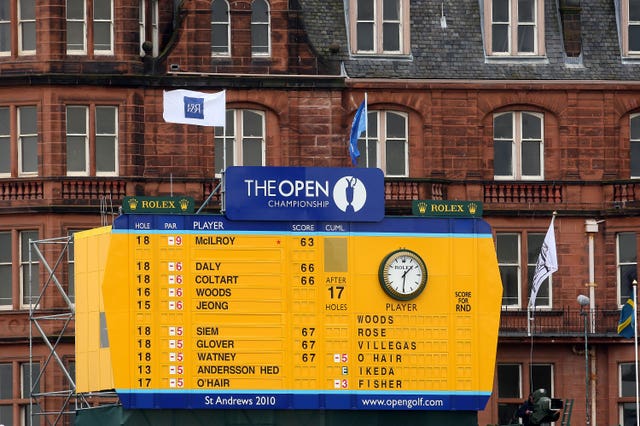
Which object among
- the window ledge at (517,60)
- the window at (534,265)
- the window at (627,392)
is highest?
the window ledge at (517,60)

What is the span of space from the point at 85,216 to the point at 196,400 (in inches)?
610

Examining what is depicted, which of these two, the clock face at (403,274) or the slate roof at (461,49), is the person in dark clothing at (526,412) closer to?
the clock face at (403,274)

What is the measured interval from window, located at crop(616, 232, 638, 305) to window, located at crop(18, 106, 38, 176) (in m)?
16.8

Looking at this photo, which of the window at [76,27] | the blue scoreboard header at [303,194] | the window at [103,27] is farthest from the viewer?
the window at [103,27]

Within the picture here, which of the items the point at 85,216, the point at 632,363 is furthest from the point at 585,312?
the point at 85,216

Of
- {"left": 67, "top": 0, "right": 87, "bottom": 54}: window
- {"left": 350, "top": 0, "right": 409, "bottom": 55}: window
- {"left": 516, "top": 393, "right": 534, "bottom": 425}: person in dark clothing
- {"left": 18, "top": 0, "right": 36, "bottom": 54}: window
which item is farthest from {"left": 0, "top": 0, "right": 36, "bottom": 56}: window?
{"left": 516, "top": 393, "right": 534, "bottom": 425}: person in dark clothing

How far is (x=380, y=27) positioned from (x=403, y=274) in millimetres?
17090

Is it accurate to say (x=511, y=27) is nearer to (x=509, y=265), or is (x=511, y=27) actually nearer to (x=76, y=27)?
(x=509, y=265)

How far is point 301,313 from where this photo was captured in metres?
71.7

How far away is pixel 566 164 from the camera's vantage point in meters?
88.4

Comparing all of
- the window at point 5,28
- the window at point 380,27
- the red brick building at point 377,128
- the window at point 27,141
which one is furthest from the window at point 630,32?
the window at point 5,28

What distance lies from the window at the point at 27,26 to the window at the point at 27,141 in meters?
1.70

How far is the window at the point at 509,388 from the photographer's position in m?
86.9

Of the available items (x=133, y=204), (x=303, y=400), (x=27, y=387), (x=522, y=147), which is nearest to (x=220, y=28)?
(x=522, y=147)
